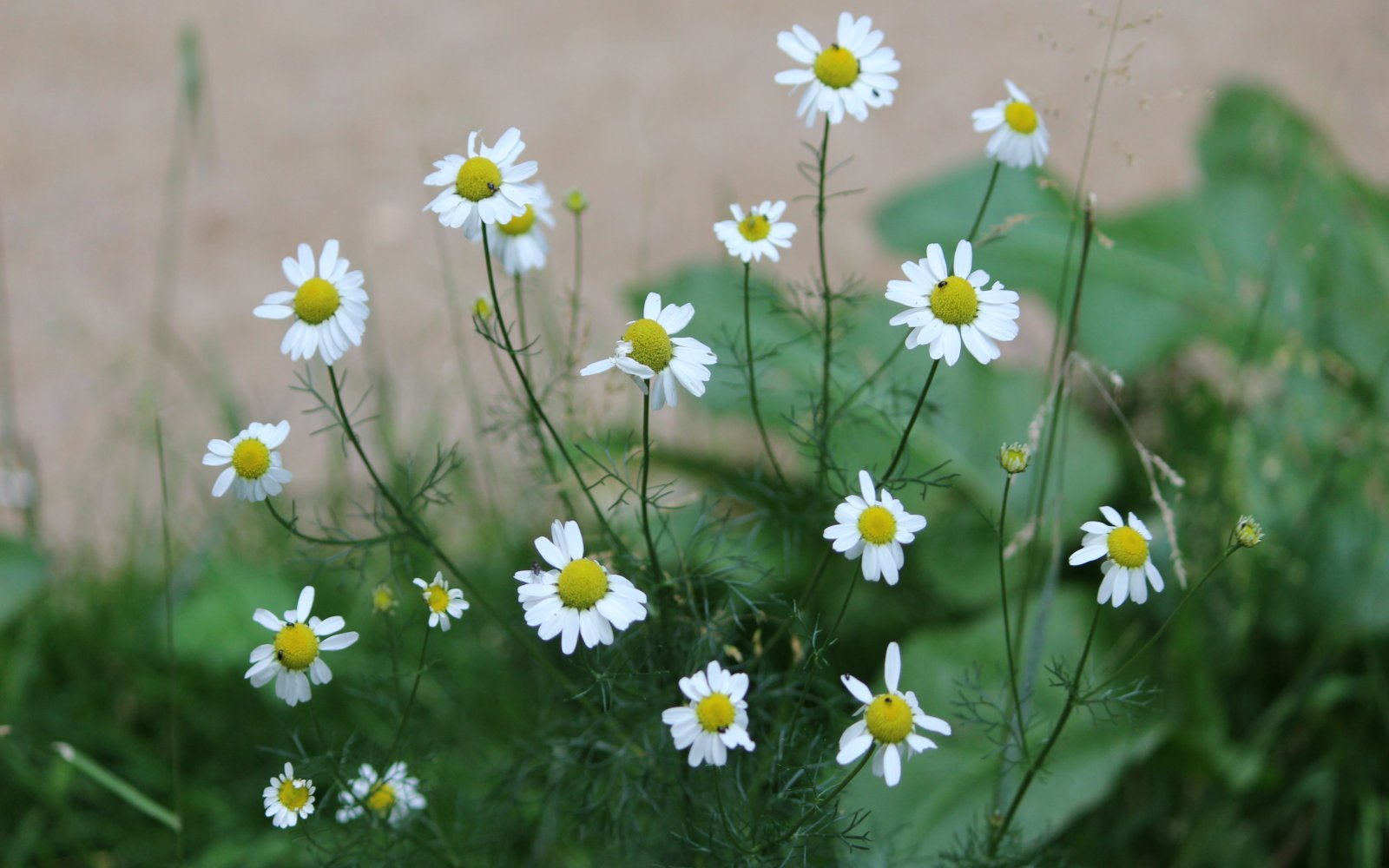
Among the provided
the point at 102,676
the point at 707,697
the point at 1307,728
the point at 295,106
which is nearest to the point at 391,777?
the point at 707,697

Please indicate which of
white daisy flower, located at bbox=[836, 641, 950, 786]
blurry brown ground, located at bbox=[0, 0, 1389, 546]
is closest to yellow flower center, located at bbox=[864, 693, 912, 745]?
white daisy flower, located at bbox=[836, 641, 950, 786]

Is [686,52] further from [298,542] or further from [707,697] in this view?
[707,697]

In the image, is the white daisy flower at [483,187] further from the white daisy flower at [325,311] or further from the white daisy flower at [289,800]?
the white daisy flower at [289,800]

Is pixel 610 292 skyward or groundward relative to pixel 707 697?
skyward

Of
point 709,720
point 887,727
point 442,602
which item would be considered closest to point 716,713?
point 709,720

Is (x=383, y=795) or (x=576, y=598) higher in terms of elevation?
(x=576, y=598)

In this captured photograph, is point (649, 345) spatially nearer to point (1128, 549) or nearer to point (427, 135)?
point (1128, 549)
